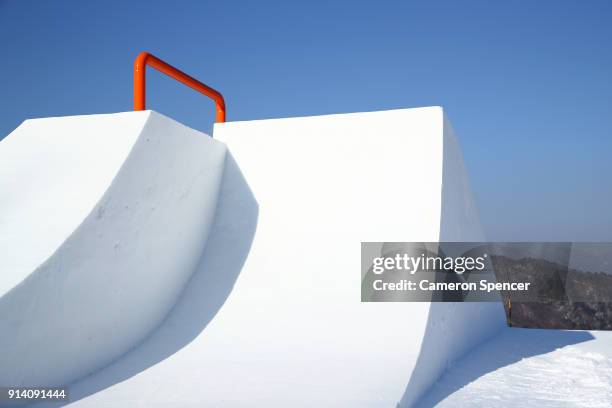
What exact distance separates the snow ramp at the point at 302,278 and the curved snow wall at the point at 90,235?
4cm

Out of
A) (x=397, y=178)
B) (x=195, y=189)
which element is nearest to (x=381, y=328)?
(x=397, y=178)

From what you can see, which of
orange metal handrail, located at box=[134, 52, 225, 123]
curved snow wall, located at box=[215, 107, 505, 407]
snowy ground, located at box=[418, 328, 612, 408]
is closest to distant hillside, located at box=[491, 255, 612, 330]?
snowy ground, located at box=[418, 328, 612, 408]

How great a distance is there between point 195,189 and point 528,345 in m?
3.64

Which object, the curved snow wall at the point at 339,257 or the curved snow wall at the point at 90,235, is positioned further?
the curved snow wall at the point at 339,257

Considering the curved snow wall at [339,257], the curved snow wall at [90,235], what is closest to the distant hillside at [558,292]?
the curved snow wall at [339,257]

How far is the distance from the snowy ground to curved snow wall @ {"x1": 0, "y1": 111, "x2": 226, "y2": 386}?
2.17 meters

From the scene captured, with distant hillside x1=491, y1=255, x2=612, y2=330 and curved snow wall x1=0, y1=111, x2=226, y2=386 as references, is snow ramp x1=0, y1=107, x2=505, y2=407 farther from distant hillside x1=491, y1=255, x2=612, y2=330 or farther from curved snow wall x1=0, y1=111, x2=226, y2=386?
distant hillside x1=491, y1=255, x2=612, y2=330

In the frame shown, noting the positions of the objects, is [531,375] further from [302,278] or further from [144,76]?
[144,76]

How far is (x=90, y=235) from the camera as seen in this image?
3.00 metres

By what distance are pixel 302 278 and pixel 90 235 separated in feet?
5.33

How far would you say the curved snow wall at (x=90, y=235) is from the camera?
8.73ft
